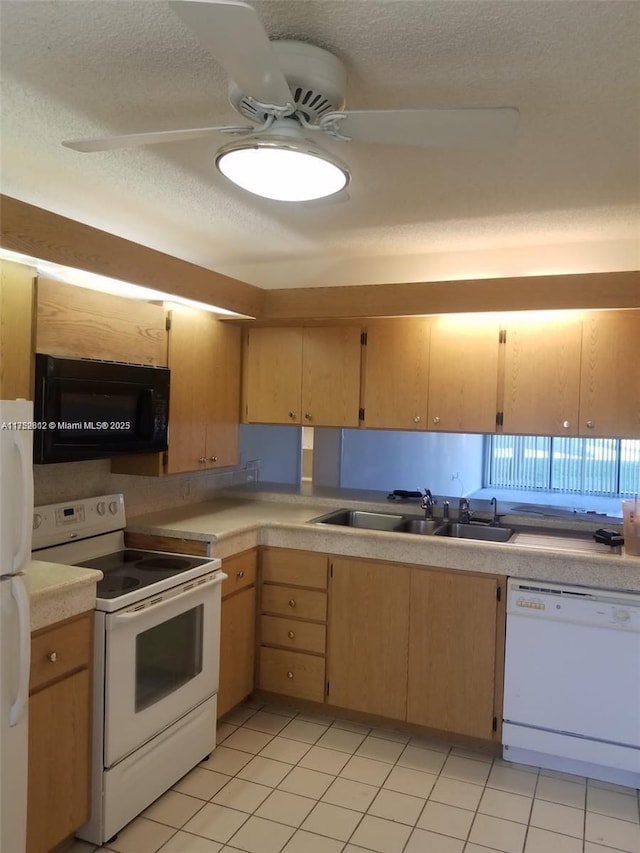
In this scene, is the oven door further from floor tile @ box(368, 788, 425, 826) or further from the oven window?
floor tile @ box(368, 788, 425, 826)

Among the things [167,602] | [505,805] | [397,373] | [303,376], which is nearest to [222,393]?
[303,376]

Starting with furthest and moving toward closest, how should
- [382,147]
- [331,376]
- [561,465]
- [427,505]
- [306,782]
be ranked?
[561,465]
[331,376]
[427,505]
[306,782]
[382,147]

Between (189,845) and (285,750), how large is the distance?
72 centimetres

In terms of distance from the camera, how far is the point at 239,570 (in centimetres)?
309

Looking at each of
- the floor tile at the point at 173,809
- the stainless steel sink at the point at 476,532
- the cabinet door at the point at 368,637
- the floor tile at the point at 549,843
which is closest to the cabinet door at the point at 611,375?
the stainless steel sink at the point at 476,532

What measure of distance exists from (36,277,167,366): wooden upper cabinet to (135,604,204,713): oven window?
3.70ft

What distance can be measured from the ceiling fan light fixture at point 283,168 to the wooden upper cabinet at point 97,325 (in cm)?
96

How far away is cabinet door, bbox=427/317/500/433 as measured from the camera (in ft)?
10.6

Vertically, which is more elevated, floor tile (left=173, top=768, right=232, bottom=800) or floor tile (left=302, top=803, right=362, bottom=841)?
floor tile (left=173, top=768, right=232, bottom=800)

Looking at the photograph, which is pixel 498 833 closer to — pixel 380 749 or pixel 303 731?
pixel 380 749

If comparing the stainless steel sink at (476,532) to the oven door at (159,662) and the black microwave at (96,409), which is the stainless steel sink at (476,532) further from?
the black microwave at (96,409)

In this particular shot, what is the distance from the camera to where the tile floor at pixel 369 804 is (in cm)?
224

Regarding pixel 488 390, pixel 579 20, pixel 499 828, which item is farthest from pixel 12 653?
pixel 488 390

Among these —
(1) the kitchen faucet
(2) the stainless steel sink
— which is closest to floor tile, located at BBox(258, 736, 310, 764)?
→ (2) the stainless steel sink
